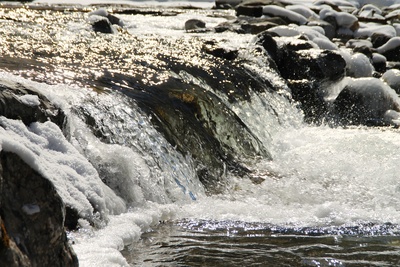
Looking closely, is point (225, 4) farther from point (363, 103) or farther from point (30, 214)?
point (30, 214)

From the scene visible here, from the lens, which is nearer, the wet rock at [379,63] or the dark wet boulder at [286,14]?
the wet rock at [379,63]

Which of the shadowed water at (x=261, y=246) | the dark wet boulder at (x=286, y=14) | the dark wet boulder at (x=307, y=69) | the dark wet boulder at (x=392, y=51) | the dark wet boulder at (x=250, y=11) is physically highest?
the dark wet boulder at (x=250, y=11)

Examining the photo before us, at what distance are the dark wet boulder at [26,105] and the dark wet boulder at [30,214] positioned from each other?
0.93 meters

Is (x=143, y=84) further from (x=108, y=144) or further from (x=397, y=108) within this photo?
(x=397, y=108)

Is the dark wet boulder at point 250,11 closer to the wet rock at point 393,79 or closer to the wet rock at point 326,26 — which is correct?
the wet rock at point 326,26

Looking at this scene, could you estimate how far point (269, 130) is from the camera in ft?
28.1

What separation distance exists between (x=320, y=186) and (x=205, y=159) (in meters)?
1.09

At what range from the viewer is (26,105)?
12.9 feet

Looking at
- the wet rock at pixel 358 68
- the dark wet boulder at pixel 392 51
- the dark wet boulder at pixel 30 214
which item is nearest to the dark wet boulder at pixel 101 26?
the wet rock at pixel 358 68

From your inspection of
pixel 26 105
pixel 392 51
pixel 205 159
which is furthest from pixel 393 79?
pixel 26 105

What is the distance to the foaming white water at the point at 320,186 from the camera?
17.8ft

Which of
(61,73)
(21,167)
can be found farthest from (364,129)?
(21,167)

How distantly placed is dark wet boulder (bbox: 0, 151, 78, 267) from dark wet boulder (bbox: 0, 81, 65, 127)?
93 centimetres

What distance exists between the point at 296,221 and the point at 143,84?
8.75 ft
